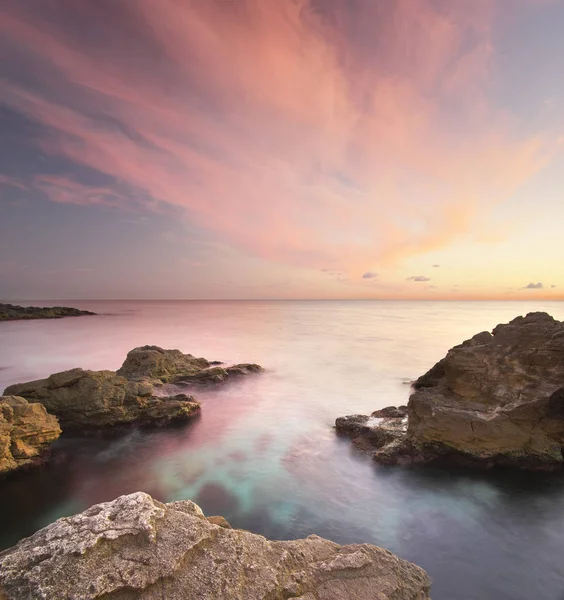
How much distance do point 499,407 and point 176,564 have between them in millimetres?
9778

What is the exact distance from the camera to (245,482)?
979cm

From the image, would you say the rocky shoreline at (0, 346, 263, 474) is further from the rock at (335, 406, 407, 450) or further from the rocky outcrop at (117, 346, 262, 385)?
the rock at (335, 406, 407, 450)

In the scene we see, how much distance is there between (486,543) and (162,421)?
36.4 ft

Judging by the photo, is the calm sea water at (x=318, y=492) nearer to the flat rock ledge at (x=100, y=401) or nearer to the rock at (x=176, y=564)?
the flat rock ledge at (x=100, y=401)

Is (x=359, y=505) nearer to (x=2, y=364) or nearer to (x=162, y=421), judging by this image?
(x=162, y=421)

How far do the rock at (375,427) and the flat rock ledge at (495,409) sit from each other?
0.05 meters

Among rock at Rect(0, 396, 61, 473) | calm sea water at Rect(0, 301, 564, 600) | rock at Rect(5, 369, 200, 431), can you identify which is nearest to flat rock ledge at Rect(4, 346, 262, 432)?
rock at Rect(5, 369, 200, 431)

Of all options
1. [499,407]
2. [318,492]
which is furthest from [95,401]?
[499,407]

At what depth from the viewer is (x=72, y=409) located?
12.9 meters

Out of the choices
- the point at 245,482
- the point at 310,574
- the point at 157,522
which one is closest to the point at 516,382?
the point at 245,482

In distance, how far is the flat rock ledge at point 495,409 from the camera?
9.49m

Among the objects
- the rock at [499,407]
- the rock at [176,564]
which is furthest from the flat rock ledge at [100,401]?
the rock at [176,564]

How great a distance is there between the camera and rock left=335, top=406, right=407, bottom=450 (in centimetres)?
1138

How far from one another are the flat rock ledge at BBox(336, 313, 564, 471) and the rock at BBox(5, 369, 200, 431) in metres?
8.16
